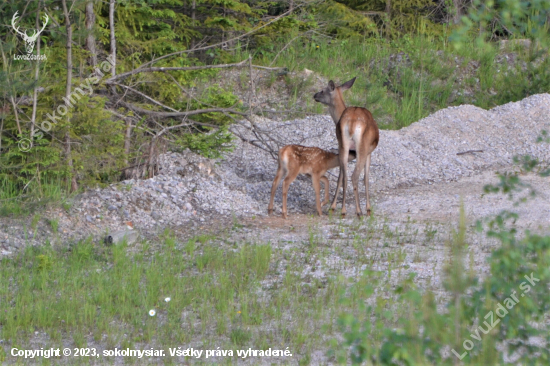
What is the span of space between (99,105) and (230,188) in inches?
91.2

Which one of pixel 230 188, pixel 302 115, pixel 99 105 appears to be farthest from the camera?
pixel 302 115

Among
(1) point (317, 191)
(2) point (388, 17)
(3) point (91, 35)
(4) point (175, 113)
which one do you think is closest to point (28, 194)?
(4) point (175, 113)

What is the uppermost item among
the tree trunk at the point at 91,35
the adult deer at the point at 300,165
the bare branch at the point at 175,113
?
the tree trunk at the point at 91,35

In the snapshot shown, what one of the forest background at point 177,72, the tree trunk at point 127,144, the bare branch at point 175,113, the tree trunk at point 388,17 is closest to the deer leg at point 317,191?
the bare branch at point 175,113

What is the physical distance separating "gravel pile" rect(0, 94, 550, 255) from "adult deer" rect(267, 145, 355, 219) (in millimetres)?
466

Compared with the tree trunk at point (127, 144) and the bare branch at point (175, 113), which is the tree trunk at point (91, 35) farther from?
the tree trunk at point (127, 144)

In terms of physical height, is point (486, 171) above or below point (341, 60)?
below

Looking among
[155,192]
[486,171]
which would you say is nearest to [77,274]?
[155,192]

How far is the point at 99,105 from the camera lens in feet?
30.2

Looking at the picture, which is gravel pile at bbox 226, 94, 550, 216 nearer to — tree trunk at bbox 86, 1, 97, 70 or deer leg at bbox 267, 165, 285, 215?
deer leg at bbox 267, 165, 285, 215

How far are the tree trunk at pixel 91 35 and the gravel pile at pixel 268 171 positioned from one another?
1.83 m

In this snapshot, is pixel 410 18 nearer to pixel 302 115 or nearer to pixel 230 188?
pixel 302 115

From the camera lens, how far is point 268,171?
36.2ft

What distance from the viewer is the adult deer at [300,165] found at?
9.38m
